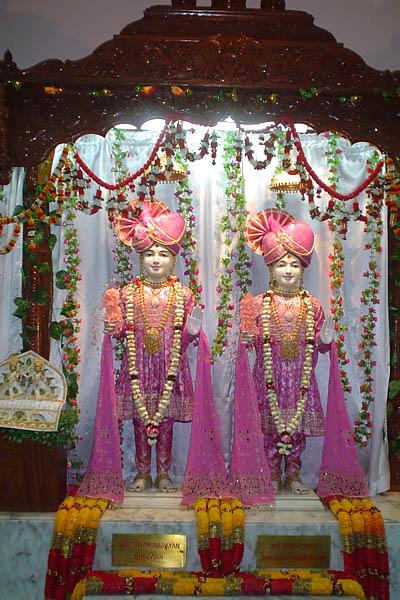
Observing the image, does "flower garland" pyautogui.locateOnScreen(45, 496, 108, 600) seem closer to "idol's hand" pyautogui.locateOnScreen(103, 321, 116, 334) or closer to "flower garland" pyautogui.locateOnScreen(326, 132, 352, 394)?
"idol's hand" pyautogui.locateOnScreen(103, 321, 116, 334)

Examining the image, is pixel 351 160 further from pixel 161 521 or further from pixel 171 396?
pixel 161 521

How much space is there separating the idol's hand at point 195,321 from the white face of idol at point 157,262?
38 centimetres

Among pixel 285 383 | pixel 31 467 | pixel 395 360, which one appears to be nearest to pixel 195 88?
pixel 285 383

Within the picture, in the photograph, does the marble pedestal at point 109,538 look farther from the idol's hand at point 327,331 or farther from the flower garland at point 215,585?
the idol's hand at point 327,331

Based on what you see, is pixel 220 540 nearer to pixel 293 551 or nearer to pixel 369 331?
pixel 293 551

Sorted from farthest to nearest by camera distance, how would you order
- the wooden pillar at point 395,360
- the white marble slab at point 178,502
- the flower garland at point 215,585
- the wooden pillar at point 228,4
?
1. the wooden pillar at point 395,360
2. the wooden pillar at point 228,4
3. the white marble slab at point 178,502
4. the flower garland at point 215,585

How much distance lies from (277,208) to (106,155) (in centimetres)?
130

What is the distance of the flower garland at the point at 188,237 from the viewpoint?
4.52m

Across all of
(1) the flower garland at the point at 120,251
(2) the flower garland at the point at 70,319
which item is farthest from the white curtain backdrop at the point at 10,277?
(1) the flower garland at the point at 120,251

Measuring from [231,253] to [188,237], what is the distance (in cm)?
34

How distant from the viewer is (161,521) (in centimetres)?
362

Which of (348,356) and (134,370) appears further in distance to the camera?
(348,356)

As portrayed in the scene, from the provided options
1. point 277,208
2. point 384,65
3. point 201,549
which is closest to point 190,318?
point 277,208

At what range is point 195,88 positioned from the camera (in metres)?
3.61
